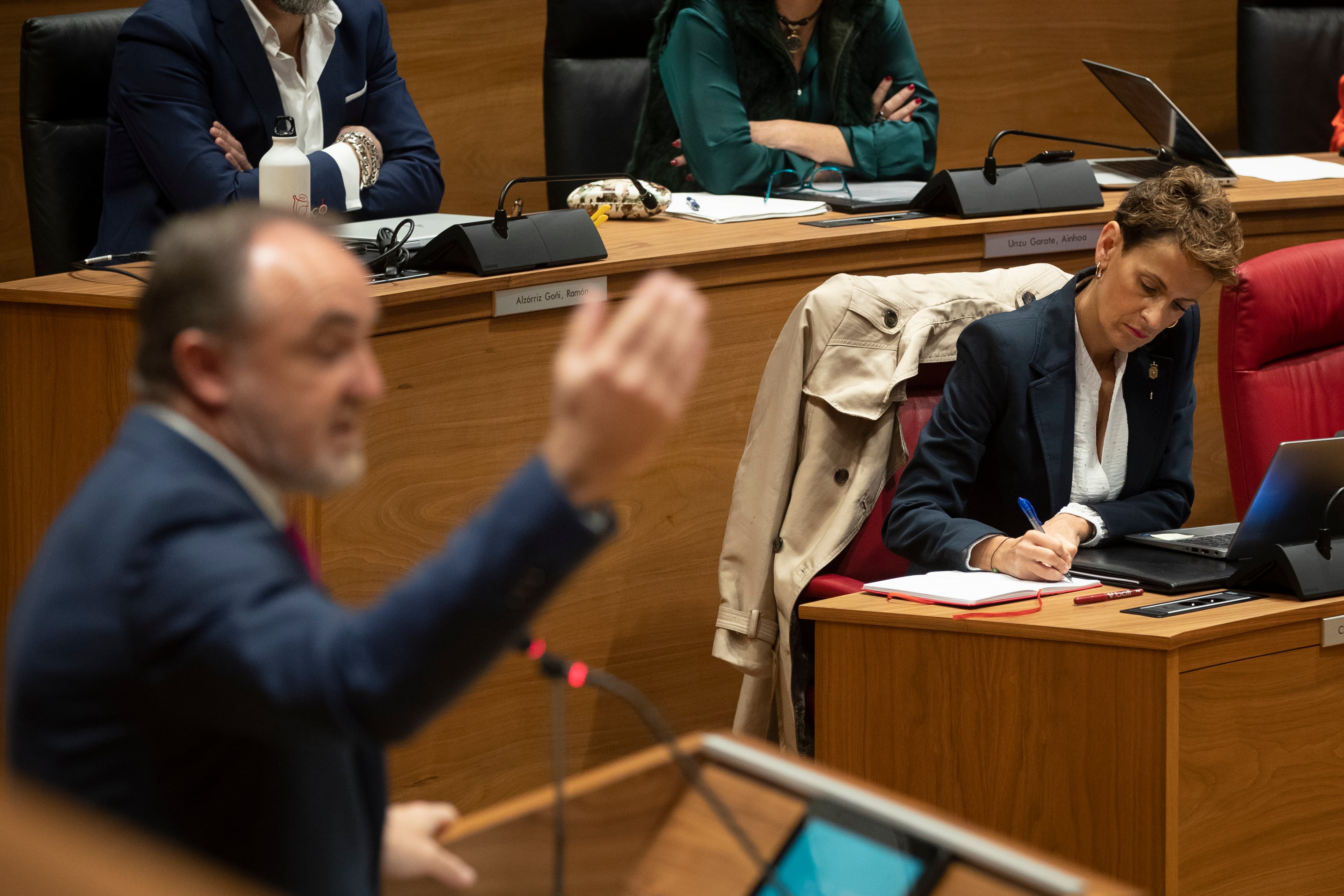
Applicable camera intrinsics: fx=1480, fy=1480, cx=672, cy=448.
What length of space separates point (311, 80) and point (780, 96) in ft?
3.28

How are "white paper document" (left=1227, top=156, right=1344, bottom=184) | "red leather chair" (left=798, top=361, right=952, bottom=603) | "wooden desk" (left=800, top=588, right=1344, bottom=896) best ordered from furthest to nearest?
"white paper document" (left=1227, top=156, right=1344, bottom=184) < "red leather chair" (left=798, top=361, right=952, bottom=603) < "wooden desk" (left=800, top=588, right=1344, bottom=896)

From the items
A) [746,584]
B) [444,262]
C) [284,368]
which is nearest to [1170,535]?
[746,584]

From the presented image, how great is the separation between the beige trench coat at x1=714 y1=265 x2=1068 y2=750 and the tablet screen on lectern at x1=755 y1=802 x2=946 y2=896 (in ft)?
4.09

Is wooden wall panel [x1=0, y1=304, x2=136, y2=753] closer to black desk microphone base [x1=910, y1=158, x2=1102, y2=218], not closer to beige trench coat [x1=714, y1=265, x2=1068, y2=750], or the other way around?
beige trench coat [x1=714, y1=265, x2=1068, y2=750]

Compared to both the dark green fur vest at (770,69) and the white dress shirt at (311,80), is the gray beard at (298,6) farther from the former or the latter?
the dark green fur vest at (770,69)

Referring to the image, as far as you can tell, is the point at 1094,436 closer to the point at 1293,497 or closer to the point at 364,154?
the point at 1293,497

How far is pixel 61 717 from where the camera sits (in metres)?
0.69

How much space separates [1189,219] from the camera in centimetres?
196

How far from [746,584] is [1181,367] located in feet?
2.33

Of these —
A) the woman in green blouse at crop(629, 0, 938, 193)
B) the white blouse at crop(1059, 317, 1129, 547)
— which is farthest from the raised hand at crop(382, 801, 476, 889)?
the woman in green blouse at crop(629, 0, 938, 193)

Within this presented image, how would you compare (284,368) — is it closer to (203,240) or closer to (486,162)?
(203,240)

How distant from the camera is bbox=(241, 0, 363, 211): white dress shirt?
8.45 feet

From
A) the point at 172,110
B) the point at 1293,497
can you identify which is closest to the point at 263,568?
the point at 1293,497

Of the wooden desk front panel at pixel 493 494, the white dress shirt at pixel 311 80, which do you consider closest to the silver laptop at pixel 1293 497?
the wooden desk front panel at pixel 493 494
